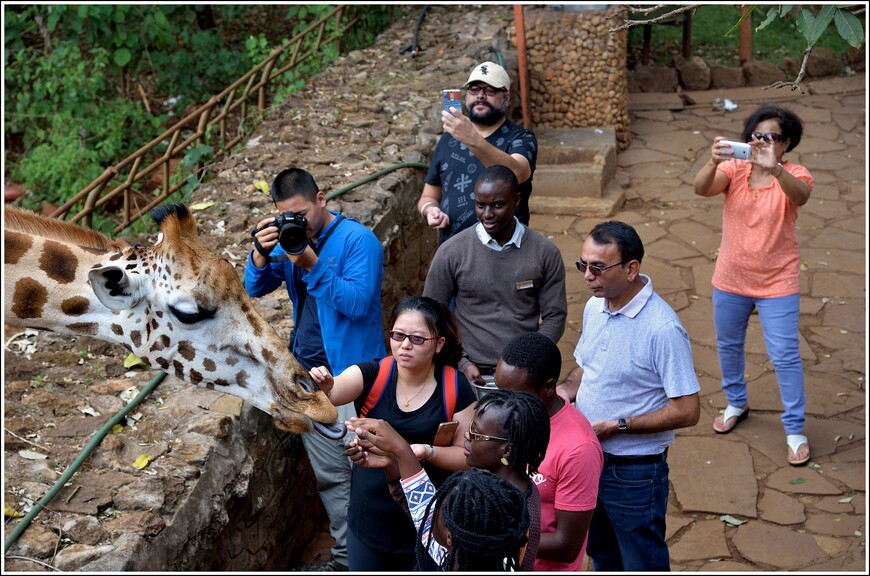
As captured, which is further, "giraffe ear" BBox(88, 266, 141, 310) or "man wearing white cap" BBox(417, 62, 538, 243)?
"man wearing white cap" BBox(417, 62, 538, 243)

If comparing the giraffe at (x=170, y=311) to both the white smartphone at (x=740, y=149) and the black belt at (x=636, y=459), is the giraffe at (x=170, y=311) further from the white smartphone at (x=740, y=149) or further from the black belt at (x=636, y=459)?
the white smartphone at (x=740, y=149)

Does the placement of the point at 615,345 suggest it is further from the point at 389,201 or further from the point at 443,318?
the point at 389,201

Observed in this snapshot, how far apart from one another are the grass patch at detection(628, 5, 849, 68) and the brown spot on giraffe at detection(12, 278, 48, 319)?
10042 millimetres

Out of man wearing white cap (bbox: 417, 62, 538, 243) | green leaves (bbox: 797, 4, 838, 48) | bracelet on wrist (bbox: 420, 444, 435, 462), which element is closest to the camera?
green leaves (bbox: 797, 4, 838, 48)

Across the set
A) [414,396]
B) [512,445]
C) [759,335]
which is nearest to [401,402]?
[414,396]

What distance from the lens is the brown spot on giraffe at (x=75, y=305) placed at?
3648mm

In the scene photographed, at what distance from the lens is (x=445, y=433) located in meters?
3.39

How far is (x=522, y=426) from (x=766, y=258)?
289 cm

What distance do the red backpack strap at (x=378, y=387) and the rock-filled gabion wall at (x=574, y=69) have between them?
6.74 m

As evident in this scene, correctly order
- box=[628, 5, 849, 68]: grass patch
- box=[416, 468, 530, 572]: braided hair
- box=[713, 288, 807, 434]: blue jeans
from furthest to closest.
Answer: box=[628, 5, 849, 68]: grass patch, box=[713, 288, 807, 434]: blue jeans, box=[416, 468, 530, 572]: braided hair

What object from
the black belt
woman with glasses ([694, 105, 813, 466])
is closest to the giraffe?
the black belt

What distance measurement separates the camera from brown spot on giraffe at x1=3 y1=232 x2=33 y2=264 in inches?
143

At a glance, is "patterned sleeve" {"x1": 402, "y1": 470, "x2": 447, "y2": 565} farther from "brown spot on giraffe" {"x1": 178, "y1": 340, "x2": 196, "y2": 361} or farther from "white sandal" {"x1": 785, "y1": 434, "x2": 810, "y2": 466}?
"white sandal" {"x1": 785, "y1": 434, "x2": 810, "y2": 466}

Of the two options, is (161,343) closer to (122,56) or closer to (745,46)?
(122,56)
